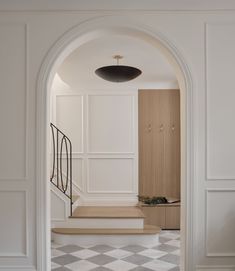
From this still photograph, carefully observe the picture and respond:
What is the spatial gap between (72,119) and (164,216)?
2.73 m

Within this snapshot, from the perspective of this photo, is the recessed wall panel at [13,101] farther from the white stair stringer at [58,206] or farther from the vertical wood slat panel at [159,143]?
the vertical wood slat panel at [159,143]

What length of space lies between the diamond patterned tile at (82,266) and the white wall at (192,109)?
104 cm

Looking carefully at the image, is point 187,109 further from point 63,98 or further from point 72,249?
point 63,98

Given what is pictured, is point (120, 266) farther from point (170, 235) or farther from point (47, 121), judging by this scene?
point (47, 121)

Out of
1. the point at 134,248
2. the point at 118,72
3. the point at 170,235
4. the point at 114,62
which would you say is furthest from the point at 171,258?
the point at 114,62

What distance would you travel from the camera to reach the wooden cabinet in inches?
218

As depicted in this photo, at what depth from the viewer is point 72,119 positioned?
6.39 m

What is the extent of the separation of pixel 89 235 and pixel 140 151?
229 centimetres

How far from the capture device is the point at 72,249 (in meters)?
4.45

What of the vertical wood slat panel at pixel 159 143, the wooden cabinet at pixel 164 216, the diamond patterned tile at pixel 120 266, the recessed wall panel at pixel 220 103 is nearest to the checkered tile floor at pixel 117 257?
the diamond patterned tile at pixel 120 266

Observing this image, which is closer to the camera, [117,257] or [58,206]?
[117,257]

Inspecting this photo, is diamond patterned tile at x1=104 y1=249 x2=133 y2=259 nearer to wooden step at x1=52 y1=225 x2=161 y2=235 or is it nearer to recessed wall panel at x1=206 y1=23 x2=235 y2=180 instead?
wooden step at x1=52 y1=225 x2=161 y2=235

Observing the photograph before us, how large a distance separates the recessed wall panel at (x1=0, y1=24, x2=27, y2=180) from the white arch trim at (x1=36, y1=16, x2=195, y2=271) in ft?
0.53

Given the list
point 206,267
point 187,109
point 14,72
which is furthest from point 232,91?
point 14,72
